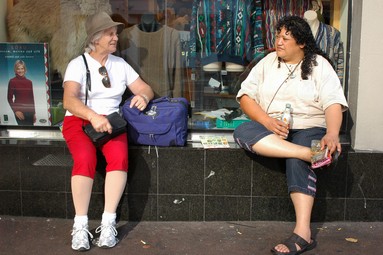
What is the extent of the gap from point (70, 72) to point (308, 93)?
174 centimetres

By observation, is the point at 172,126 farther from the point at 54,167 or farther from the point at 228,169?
the point at 54,167

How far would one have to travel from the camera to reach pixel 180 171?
4.48 m

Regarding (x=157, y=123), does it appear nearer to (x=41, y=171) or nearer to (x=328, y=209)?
(x=41, y=171)

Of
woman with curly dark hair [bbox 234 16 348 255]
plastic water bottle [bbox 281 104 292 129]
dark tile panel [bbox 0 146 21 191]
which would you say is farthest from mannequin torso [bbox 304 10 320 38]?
dark tile panel [bbox 0 146 21 191]

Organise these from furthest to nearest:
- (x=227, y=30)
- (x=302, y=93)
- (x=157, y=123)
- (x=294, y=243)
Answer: (x=227, y=30)
(x=157, y=123)
(x=302, y=93)
(x=294, y=243)

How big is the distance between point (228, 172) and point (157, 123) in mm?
671

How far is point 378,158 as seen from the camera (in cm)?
441

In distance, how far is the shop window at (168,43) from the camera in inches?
199

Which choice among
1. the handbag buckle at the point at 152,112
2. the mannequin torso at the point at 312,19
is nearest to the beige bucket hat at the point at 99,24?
the handbag buckle at the point at 152,112

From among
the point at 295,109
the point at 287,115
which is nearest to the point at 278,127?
the point at 287,115

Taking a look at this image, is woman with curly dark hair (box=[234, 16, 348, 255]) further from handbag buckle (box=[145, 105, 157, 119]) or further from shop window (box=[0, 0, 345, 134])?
shop window (box=[0, 0, 345, 134])

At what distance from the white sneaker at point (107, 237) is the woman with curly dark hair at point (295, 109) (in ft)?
3.65

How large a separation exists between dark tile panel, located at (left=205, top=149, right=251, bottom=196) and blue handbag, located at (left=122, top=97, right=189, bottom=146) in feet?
0.97

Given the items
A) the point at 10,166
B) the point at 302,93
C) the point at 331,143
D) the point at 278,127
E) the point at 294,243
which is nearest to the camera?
the point at 331,143
